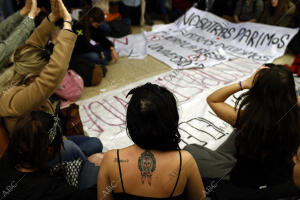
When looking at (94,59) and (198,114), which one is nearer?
(198,114)

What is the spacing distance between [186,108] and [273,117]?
1322 mm

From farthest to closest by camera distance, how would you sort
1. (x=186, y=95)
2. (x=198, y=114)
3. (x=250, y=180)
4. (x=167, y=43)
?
(x=167, y=43) < (x=186, y=95) < (x=198, y=114) < (x=250, y=180)

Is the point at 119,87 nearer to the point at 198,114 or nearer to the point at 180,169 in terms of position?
the point at 198,114

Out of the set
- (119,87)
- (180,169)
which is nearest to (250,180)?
(180,169)

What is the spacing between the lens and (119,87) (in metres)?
2.79

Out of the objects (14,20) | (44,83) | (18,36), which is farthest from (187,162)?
(14,20)

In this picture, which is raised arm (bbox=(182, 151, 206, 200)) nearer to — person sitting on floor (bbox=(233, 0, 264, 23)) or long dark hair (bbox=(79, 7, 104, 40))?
long dark hair (bbox=(79, 7, 104, 40))

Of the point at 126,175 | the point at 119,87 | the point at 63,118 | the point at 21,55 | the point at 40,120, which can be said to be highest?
the point at 21,55

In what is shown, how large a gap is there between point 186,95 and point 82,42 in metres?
1.42

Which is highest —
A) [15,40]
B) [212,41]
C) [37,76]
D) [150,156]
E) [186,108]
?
[15,40]

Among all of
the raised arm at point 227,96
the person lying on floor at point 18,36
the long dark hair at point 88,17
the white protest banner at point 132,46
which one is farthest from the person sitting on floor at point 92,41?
the raised arm at point 227,96

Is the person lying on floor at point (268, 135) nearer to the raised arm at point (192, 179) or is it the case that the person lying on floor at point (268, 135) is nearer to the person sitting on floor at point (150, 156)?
the raised arm at point (192, 179)

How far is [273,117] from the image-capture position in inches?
41.7

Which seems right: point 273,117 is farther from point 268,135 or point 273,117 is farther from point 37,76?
point 37,76
